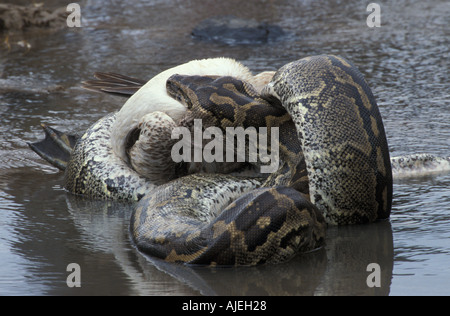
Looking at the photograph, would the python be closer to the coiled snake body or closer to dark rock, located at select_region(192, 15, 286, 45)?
the coiled snake body

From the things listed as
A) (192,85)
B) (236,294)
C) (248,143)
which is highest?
(192,85)

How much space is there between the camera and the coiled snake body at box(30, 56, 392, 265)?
4.20 m

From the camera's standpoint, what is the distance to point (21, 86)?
398 inches

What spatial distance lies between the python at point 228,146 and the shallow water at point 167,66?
728mm

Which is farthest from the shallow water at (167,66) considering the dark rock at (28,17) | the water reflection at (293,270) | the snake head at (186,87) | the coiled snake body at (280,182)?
the snake head at (186,87)

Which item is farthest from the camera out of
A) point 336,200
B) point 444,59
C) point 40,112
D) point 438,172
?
point 444,59

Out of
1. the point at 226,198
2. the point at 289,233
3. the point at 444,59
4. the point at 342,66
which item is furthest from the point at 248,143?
the point at 444,59

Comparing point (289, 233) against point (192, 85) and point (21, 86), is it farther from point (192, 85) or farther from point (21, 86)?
point (21, 86)

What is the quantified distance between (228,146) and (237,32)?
8.10 metres

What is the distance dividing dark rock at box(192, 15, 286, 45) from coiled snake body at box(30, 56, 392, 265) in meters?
7.42

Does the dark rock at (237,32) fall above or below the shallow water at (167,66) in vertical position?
above

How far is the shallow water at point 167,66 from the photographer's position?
408cm

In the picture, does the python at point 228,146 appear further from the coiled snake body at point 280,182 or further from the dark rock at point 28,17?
the dark rock at point 28,17
